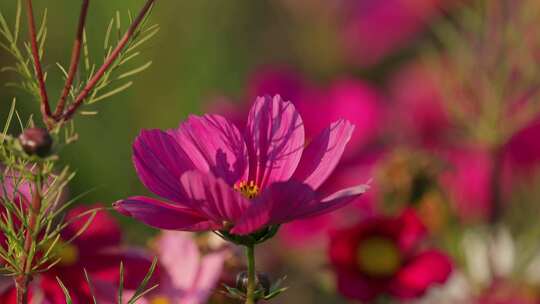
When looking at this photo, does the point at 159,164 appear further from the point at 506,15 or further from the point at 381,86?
the point at 381,86

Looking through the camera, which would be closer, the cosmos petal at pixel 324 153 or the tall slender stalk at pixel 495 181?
the cosmos petal at pixel 324 153

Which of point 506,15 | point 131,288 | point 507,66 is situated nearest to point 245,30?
point 506,15

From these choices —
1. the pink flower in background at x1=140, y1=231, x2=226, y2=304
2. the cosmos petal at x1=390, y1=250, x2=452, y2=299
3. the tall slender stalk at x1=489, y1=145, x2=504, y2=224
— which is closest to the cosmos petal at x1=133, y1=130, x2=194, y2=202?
the pink flower in background at x1=140, y1=231, x2=226, y2=304

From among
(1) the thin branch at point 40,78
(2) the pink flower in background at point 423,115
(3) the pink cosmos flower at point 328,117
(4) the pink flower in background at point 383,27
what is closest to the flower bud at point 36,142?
(1) the thin branch at point 40,78

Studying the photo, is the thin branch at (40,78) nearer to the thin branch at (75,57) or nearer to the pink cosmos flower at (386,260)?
the thin branch at (75,57)

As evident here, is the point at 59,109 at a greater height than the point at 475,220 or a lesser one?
greater

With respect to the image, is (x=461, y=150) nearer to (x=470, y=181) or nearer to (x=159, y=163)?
(x=470, y=181)
